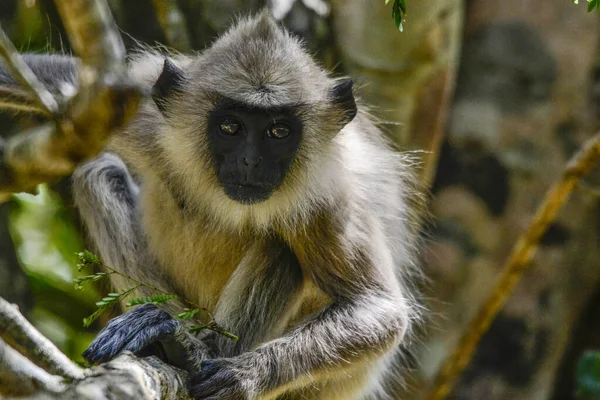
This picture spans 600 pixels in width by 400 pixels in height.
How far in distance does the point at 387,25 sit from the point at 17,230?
3964 millimetres

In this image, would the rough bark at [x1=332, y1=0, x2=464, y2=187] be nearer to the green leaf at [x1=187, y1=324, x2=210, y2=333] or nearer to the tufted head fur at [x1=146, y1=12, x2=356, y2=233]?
the tufted head fur at [x1=146, y1=12, x2=356, y2=233]

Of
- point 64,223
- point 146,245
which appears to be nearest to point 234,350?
point 146,245

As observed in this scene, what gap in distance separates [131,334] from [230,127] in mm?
1552

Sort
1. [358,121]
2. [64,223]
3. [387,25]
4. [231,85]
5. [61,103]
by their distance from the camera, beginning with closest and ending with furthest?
[61,103] → [231,85] → [358,121] → [387,25] → [64,223]

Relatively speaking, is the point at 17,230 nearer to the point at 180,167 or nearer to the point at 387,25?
the point at 180,167

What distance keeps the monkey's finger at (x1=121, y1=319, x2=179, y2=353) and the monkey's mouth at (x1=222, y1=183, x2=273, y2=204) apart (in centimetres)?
92

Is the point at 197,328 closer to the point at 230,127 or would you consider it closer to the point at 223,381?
the point at 223,381

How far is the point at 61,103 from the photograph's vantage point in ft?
7.41

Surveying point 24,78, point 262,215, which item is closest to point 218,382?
point 262,215

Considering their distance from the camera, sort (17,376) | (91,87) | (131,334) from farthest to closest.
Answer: (131,334) → (17,376) → (91,87)

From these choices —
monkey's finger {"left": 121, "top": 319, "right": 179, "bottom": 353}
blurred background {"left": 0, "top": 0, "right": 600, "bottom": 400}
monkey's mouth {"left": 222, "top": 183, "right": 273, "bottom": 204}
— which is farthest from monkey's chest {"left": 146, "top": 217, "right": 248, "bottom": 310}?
blurred background {"left": 0, "top": 0, "right": 600, "bottom": 400}

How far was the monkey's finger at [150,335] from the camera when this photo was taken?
4.40 meters

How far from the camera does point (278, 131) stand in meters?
5.56

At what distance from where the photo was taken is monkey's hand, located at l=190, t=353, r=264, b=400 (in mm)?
4668
